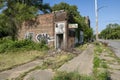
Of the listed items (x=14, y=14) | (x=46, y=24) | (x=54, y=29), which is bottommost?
(x=54, y=29)

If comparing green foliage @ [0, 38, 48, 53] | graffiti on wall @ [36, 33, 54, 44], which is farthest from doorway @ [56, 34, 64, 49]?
green foliage @ [0, 38, 48, 53]

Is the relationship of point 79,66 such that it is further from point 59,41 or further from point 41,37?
point 41,37

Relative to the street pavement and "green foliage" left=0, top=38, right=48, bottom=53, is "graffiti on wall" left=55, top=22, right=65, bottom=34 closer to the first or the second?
"green foliage" left=0, top=38, right=48, bottom=53

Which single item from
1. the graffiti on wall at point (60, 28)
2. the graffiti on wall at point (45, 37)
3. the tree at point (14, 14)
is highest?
the tree at point (14, 14)

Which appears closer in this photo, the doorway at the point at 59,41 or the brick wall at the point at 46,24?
the brick wall at the point at 46,24

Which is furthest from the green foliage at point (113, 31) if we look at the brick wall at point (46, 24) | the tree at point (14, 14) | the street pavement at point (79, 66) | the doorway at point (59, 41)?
the street pavement at point (79, 66)

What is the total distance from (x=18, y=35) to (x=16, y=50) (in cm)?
1152

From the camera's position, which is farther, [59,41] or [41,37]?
[41,37]

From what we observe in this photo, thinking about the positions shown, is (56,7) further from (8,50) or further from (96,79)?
(96,79)

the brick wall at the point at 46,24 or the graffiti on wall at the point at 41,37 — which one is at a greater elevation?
the brick wall at the point at 46,24

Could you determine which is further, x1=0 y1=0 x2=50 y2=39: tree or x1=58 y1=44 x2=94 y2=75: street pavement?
x1=0 y1=0 x2=50 y2=39: tree

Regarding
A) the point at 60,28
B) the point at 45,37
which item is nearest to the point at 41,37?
the point at 45,37

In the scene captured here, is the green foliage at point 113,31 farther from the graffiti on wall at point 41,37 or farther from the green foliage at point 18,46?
the green foliage at point 18,46

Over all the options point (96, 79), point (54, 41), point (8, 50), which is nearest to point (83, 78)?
point (96, 79)
